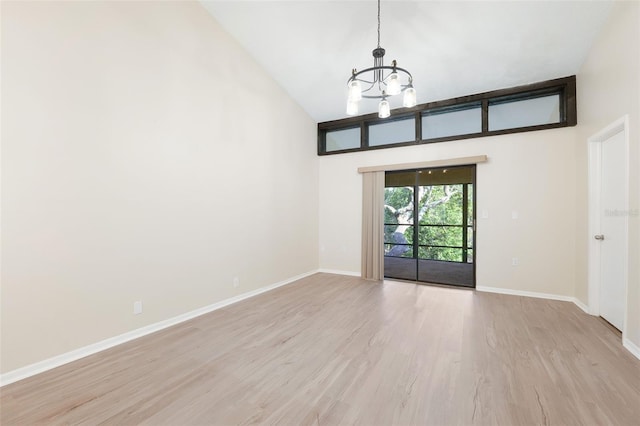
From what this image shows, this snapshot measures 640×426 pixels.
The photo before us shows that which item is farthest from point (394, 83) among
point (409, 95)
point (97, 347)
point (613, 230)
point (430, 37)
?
point (97, 347)

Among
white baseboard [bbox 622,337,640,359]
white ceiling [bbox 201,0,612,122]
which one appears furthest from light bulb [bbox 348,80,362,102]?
white baseboard [bbox 622,337,640,359]

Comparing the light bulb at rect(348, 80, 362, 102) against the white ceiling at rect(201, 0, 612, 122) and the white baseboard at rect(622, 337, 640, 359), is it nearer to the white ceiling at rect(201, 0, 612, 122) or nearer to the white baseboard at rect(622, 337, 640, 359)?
the white ceiling at rect(201, 0, 612, 122)

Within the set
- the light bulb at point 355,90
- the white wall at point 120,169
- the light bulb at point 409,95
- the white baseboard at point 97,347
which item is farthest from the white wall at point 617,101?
the white baseboard at point 97,347

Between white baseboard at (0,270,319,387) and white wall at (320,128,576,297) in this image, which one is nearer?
white baseboard at (0,270,319,387)

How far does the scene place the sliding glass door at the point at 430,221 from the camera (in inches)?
185

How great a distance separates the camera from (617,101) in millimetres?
2643

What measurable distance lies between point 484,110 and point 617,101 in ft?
5.47

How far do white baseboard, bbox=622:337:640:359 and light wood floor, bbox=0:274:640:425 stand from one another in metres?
0.07

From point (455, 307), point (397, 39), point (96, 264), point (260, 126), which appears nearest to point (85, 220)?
point (96, 264)

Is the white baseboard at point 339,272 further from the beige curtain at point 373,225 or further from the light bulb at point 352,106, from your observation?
the light bulb at point 352,106

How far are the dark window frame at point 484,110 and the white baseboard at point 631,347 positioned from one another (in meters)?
2.80

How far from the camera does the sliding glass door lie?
15.4ft

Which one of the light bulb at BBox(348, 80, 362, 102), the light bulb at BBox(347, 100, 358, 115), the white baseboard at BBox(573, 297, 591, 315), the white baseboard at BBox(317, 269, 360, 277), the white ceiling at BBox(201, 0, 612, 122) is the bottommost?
the white baseboard at BBox(317, 269, 360, 277)

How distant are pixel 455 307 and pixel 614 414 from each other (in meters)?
1.88
